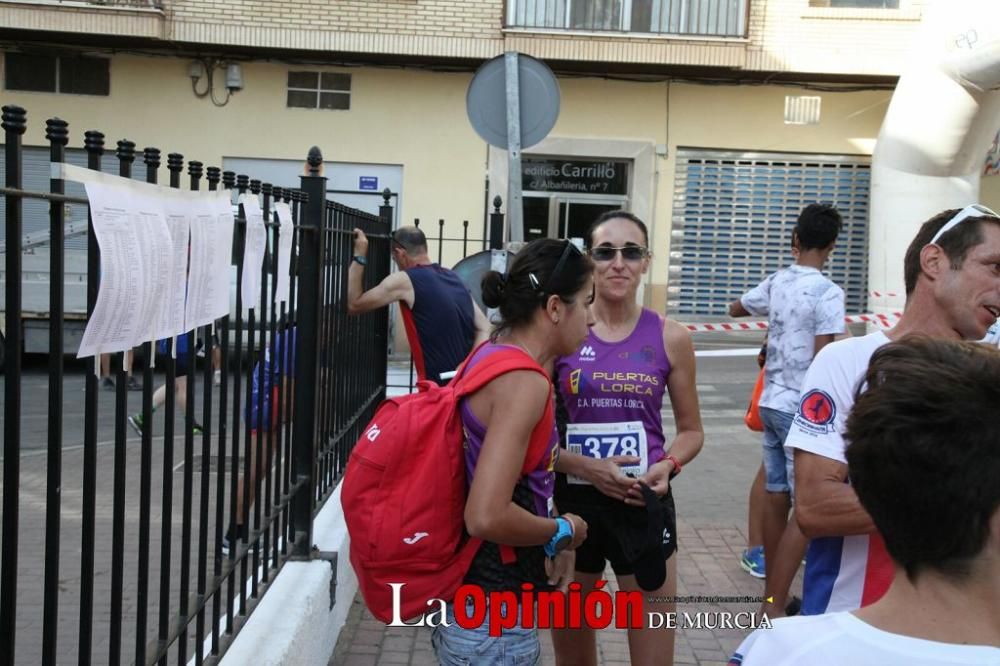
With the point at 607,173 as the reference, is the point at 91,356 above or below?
below

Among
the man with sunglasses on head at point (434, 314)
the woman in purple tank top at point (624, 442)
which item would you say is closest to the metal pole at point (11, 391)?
the woman in purple tank top at point (624, 442)

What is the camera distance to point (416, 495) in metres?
2.47

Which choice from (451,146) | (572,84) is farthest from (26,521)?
(572,84)

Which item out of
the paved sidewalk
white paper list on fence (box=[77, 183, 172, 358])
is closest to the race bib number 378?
the paved sidewalk

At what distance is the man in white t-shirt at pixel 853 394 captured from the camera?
7.69ft

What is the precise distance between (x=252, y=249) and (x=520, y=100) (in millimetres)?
3217

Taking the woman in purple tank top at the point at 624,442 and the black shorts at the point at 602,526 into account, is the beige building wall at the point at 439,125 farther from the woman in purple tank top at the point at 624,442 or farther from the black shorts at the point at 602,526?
the black shorts at the point at 602,526

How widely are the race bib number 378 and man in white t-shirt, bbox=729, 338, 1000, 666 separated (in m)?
1.94

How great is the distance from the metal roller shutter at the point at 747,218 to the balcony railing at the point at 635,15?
6.31ft

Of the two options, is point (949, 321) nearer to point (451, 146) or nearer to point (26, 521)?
point (26, 521)

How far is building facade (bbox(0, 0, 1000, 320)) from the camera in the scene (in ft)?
48.7

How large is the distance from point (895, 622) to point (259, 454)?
8.21ft

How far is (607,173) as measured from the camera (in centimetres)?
1582

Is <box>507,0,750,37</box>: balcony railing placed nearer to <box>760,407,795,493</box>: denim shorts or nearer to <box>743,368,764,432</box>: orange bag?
<box>743,368,764,432</box>: orange bag
